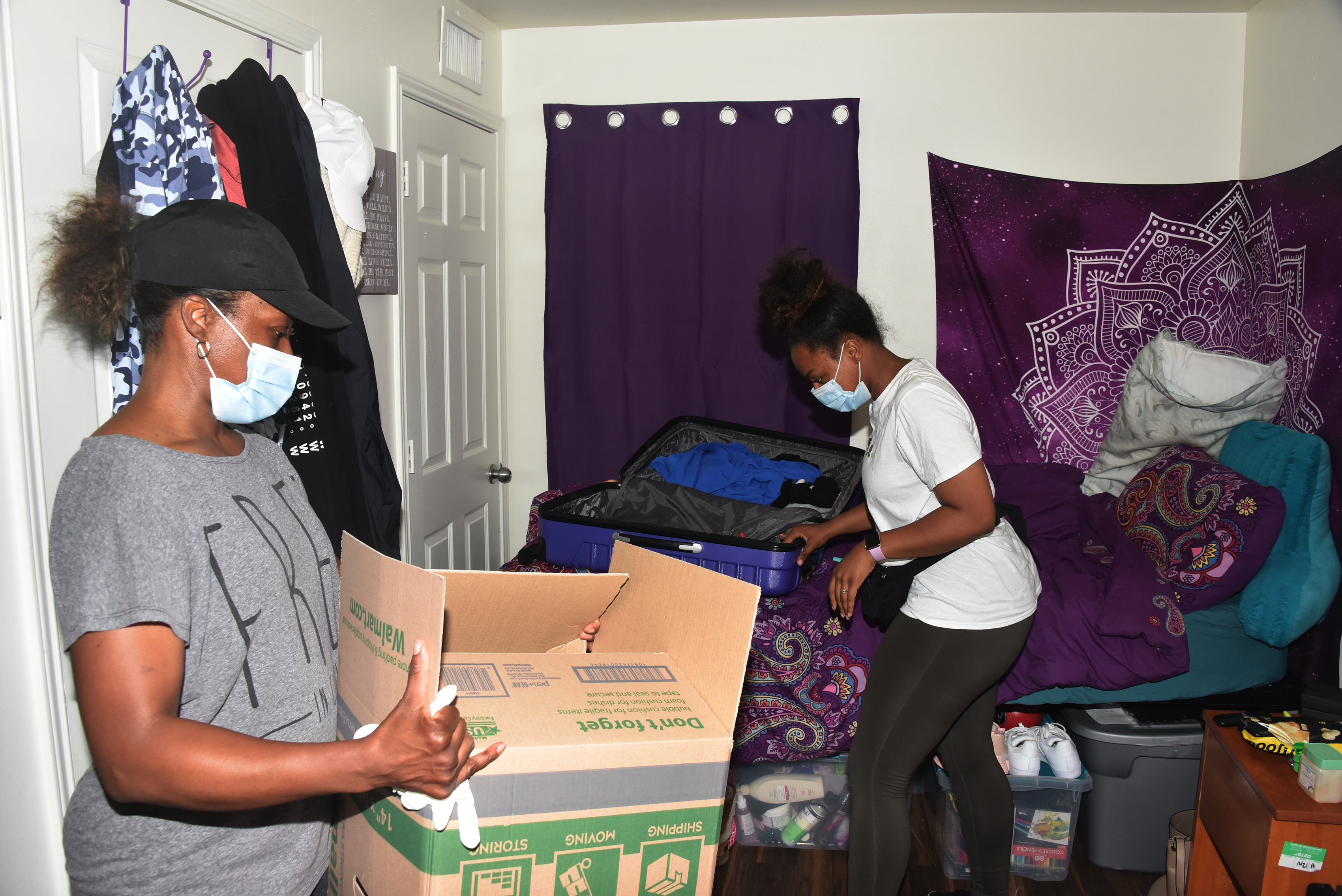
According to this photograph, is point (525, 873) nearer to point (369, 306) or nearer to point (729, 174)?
point (369, 306)

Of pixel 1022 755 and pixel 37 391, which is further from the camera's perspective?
pixel 1022 755

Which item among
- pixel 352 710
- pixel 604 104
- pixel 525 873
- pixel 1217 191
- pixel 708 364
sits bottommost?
pixel 525 873

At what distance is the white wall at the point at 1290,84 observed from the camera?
256cm

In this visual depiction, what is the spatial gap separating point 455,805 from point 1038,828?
6.26 ft

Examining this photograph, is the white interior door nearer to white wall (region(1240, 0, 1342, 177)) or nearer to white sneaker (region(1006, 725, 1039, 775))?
white sneaker (region(1006, 725, 1039, 775))

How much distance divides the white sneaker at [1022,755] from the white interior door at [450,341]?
1723 mm

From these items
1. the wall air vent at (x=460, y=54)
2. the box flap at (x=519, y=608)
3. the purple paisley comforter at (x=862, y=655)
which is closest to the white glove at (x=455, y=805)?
the box flap at (x=519, y=608)

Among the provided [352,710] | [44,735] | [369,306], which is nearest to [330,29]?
[369,306]

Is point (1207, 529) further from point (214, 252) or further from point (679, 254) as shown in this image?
point (214, 252)

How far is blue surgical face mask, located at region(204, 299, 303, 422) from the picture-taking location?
0.96 m

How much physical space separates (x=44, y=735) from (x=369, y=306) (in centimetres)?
127

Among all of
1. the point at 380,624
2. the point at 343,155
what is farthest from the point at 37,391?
the point at 380,624

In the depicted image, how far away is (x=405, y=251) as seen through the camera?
255 cm

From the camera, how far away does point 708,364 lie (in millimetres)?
3350
